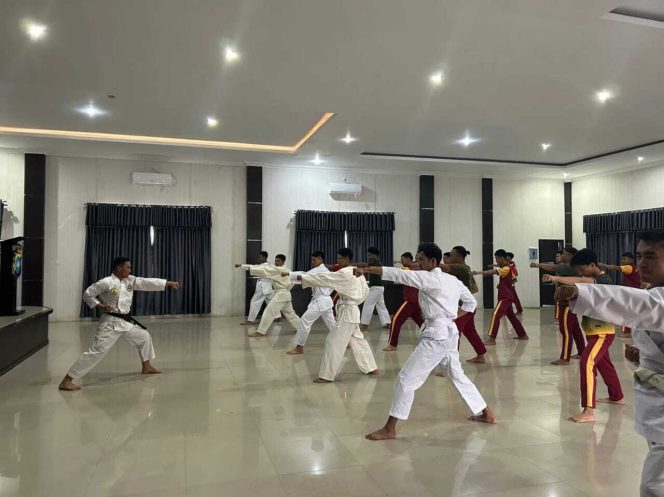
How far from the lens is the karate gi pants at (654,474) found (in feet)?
5.12

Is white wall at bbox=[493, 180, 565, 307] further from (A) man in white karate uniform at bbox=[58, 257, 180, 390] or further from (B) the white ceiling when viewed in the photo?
(A) man in white karate uniform at bbox=[58, 257, 180, 390]

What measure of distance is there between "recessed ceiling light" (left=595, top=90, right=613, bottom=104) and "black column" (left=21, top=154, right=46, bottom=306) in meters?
9.30

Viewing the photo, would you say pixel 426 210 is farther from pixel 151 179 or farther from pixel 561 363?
pixel 151 179

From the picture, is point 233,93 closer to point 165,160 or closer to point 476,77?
point 476,77

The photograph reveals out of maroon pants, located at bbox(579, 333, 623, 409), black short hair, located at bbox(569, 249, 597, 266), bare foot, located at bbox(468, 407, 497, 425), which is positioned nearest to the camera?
black short hair, located at bbox(569, 249, 597, 266)

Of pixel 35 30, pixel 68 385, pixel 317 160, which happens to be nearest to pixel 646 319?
pixel 68 385

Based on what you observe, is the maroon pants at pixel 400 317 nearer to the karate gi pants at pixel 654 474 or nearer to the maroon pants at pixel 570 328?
the maroon pants at pixel 570 328

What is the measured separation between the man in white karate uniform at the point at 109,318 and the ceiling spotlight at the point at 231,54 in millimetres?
2316

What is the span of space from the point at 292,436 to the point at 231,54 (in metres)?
3.71

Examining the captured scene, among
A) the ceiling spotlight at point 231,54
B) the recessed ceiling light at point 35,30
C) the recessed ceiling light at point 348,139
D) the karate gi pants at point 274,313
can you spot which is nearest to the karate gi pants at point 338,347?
the karate gi pants at point 274,313

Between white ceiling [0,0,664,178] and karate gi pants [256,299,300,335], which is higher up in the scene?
white ceiling [0,0,664,178]

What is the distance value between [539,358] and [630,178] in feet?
21.9

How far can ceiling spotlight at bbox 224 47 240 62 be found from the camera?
184 inches

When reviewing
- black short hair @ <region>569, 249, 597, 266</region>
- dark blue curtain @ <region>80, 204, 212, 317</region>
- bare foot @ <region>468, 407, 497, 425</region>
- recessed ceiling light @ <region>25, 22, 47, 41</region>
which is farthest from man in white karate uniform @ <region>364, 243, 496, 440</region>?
dark blue curtain @ <region>80, 204, 212, 317</region>
